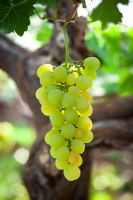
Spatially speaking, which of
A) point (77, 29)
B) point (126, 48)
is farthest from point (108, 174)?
point (77, 29)

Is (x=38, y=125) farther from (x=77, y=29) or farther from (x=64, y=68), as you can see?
(x=64, y=68)

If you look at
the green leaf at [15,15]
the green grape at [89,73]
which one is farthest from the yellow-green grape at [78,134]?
the green leaf at [15,15]

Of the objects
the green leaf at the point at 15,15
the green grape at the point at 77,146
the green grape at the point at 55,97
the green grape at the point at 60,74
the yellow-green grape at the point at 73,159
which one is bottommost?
the yellow-green grape at the point at 73,159

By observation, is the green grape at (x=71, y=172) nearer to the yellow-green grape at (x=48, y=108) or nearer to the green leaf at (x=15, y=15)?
the yellow-green grape at (x=48, y=108)

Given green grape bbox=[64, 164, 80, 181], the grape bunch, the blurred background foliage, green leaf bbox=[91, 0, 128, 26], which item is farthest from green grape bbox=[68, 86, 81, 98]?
the blurred background foliage

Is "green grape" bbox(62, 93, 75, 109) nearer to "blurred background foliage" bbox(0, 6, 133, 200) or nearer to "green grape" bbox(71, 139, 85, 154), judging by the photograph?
"green grape" bbox(71, 139, 85, 154)
